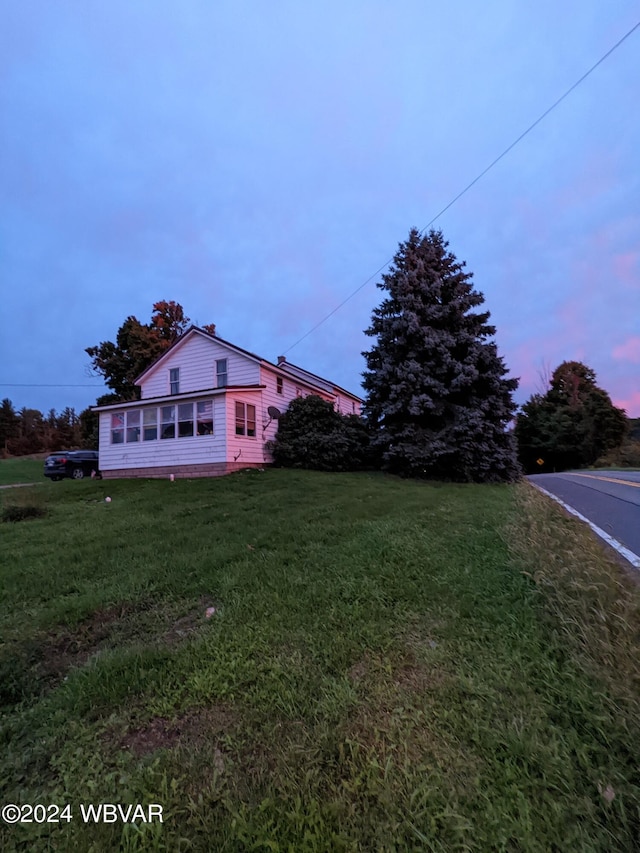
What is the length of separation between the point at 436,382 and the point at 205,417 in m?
8.95

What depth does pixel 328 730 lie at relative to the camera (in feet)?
7.18

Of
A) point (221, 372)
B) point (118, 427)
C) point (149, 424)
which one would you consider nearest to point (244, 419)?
point (221, 372)

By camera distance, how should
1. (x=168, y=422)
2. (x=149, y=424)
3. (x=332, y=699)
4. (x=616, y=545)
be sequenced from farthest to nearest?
(x=149, y=424), (x=168, y=422), (x=616, y=545), (x=332, y=699)

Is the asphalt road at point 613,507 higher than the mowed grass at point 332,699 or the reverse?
higher

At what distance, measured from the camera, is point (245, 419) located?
57.3ft

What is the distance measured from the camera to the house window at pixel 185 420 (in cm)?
1716

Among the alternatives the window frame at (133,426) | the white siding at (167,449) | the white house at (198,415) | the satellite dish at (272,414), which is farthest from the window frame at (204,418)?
the window frame at (133,426)

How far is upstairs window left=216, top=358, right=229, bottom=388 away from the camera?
19.3 metres

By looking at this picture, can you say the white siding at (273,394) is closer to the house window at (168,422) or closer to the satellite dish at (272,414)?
the satellite dish at (272,414)

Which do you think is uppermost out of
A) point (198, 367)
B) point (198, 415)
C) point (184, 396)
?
point (198, 367)

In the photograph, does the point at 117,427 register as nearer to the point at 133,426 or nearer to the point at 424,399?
the point at 133,426

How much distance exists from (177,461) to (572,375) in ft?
130

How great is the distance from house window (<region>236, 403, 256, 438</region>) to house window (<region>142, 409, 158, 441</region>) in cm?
357

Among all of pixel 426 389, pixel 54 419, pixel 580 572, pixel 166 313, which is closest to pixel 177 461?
pixel 426 389
